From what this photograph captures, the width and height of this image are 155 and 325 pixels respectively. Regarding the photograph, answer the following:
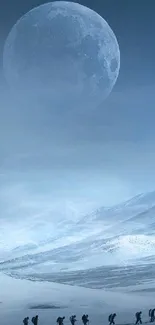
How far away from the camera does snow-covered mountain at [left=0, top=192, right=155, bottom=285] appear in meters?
9.89

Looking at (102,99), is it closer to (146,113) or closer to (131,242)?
(146,113)

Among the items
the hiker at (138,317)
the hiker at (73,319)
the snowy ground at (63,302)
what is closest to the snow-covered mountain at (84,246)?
the snowy ground at (63,302)

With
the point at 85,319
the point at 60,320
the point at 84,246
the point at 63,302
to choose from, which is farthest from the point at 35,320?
the point at 84,246

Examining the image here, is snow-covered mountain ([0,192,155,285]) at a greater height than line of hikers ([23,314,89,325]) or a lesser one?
greater

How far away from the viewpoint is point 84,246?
1010 centimetres

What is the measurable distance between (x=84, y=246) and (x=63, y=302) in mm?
903

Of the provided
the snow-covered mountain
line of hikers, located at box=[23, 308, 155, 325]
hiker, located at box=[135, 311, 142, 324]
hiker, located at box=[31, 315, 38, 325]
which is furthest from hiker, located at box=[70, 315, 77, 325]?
hiker, located at box=[135, 311, 142, 324]

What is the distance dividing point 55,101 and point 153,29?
5.72 ft

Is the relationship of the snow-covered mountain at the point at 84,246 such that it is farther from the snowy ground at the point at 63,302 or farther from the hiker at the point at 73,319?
the hiker at the point at 73,319

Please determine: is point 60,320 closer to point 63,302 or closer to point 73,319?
point 73,319

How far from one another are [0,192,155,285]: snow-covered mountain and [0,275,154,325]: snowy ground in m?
0.22

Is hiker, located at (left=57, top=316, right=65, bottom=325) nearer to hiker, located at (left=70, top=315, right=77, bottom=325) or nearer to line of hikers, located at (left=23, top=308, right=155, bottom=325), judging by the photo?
line of hikers, located at (left=23, top=308, right=155, bottom=325)

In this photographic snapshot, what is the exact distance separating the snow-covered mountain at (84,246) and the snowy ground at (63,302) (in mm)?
215

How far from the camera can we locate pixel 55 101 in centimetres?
1009
